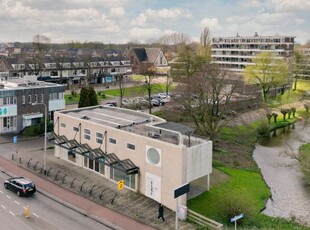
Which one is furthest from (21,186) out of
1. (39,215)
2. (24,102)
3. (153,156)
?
(24,102)

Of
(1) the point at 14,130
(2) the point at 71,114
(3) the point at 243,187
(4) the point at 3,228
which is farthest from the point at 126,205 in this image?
(1) the point at 14,130

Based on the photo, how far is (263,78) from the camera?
76.1 meters

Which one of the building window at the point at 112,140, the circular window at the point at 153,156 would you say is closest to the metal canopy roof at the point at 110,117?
the building window at the point at 112,140

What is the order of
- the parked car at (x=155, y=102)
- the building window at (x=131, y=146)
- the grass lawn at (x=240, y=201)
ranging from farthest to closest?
the parked car at (x=155, y=102) < the building window at (x=131, y=146) < the grass lawn at (x=240, y=201)

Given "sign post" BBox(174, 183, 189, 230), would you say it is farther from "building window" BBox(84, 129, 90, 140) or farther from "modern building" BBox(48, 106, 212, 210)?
"building window" BBox(84, 129, 90, 140)

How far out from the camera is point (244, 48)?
372 ft

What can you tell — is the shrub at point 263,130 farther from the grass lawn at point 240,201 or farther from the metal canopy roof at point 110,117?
the metal canopy roof at point 110,117

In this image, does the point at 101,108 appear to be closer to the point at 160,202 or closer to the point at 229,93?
the point at 229,93

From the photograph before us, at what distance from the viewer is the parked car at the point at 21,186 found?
29.3 m

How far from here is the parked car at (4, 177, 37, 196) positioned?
2933cm

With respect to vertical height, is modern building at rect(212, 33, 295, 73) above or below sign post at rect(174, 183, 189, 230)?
above

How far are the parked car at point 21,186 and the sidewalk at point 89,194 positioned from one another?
125 cm

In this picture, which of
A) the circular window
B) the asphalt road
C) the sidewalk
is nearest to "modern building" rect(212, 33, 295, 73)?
the sidewalk

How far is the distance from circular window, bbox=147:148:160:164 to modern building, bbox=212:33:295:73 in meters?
75.2
